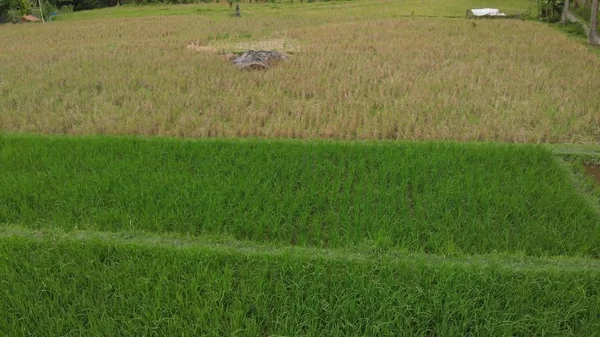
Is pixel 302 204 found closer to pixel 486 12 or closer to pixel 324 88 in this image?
pixel 324 88

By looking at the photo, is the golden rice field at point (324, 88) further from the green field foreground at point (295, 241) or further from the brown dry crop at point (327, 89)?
the green field foreground at point (295, 241)

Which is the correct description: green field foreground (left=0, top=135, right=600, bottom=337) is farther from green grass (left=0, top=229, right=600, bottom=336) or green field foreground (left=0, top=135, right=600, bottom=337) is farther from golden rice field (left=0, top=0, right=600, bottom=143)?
golden rice field (left=0, top=0, right=600, bottom=143)

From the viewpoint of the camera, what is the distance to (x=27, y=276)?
208 cm

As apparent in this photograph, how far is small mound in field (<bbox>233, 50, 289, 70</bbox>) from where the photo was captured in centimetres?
682

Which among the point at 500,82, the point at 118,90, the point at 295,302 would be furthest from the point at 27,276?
the point at 500,82

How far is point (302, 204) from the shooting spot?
279 centimetres

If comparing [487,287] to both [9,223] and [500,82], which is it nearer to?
[9,223]

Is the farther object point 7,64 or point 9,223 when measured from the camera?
point 7,64

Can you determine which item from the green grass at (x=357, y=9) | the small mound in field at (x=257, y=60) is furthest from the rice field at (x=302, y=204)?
the green grass at (x=357, y=9)

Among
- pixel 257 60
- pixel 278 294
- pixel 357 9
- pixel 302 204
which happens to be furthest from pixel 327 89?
pixel 357 9

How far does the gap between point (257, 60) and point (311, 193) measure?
461cm

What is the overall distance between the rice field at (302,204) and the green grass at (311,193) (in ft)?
0.05

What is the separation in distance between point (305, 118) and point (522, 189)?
237cm

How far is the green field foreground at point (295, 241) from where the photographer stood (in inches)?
71.8
